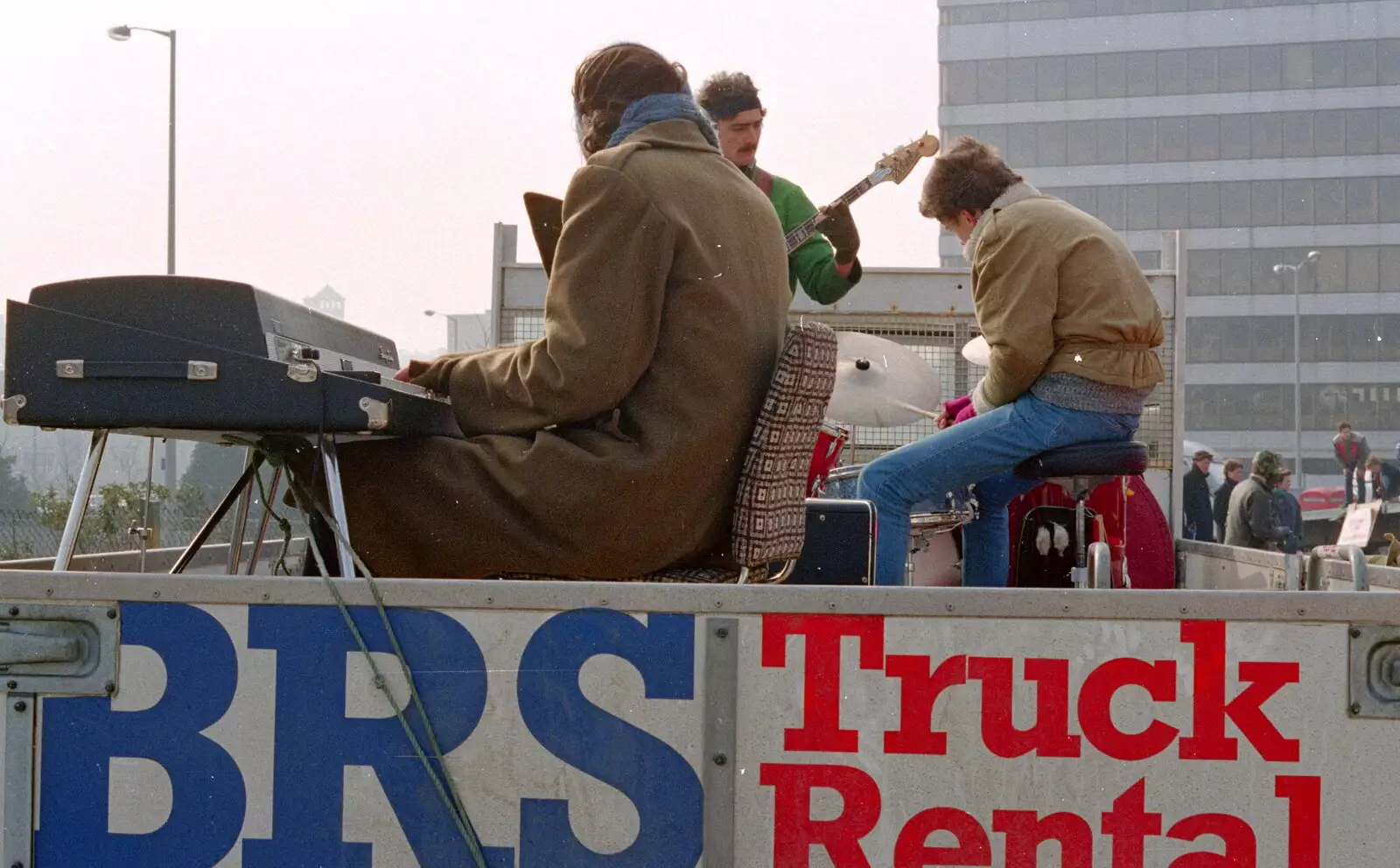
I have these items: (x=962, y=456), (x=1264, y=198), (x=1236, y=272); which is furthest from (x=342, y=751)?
(x=1264, y=198)

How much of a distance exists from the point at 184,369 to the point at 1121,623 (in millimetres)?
1421

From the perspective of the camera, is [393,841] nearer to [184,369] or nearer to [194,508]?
[184,369]

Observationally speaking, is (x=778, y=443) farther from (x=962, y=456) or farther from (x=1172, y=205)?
(x=1172, y=205)

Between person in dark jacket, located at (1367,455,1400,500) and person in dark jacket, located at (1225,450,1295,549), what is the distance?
55.2 ft

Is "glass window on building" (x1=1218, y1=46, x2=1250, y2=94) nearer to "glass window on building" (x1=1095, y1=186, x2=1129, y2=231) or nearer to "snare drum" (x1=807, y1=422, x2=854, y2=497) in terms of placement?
"glass window on building" (x1=1095, y1=186, x2=1129, y2=231)

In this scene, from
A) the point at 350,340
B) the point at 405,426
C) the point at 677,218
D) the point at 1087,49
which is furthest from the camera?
the point at 1087,49

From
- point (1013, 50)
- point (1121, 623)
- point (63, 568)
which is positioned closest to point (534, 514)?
point (63, 568)

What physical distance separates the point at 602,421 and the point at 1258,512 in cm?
1237

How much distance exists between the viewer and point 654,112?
9.91ft

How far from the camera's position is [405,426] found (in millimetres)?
2600

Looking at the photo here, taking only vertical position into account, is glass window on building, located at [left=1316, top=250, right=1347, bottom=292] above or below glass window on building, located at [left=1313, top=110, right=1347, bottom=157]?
below

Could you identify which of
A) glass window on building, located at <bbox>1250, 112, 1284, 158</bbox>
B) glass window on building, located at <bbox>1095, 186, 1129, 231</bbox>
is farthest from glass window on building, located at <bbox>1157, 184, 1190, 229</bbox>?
glass window on building, located at <bbox>1250, 112, 1284, 158</bbox>

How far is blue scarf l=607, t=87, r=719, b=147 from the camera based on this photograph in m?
3.01

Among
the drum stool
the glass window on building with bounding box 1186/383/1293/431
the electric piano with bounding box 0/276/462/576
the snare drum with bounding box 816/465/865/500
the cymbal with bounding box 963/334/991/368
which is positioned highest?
the glass window on building with bounding box 1186/383/1293/431
